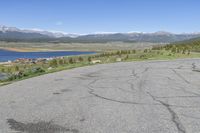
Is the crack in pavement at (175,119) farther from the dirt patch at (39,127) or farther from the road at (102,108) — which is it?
the dirt patch at (39,127)

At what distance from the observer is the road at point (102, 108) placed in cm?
698

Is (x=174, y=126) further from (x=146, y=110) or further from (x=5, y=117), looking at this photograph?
(x=5, y=117)

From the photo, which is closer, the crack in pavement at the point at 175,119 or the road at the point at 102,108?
the crack in pavement at the point at 175,119

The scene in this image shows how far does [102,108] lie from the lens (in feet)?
28.9

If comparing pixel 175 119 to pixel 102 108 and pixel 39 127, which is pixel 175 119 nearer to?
pixel 102 108

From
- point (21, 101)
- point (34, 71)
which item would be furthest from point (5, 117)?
point (34, 71)

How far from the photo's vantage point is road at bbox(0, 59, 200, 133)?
22.9 feet

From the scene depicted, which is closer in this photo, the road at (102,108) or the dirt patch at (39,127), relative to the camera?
the dirt patch at (39,127)

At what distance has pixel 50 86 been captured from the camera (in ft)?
44.0

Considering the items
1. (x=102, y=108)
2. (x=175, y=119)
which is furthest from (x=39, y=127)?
(x=175, y=119)

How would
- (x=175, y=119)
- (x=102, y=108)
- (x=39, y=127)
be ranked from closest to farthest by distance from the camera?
(x=39, y=127), (x=175, y=119), (x=102, y=108)

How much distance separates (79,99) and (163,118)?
3381 millimetres

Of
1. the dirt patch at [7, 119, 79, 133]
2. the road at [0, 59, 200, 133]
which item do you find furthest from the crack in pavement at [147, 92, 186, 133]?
the dirt patch at [7, 119, 79, 133]

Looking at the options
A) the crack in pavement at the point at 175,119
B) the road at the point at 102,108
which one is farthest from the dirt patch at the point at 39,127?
the crack in pavement at the point at 175,119
